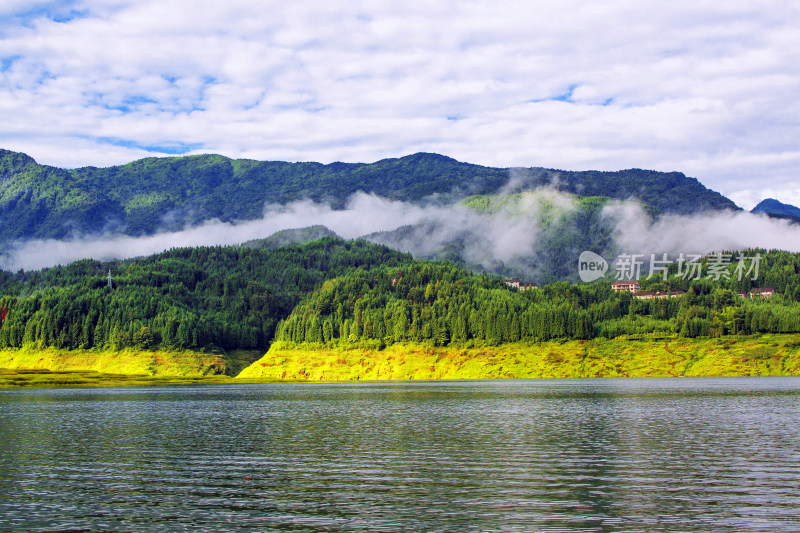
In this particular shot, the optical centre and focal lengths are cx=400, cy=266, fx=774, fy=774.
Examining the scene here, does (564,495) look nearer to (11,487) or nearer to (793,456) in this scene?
(793,456)

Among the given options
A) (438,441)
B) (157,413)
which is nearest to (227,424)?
(157,413)

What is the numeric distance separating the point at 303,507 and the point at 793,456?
123ft

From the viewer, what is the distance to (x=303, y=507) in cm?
4269

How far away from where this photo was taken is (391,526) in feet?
124

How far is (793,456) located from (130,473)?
1918 inches

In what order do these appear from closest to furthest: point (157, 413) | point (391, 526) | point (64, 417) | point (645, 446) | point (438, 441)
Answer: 1. point (391, 526)
2. point (645, 446)
3. point (438, 441)
4. point (64, 417)
5. point (157, 413)

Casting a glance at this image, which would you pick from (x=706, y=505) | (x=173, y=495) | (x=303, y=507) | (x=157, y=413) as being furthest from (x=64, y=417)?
(x=706, y=505)

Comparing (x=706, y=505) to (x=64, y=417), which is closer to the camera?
(x=706, y=505)

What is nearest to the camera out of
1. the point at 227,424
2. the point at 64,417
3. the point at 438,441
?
the point at 438,441

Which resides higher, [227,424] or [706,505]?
[706,505]

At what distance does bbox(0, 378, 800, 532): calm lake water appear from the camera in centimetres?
3941

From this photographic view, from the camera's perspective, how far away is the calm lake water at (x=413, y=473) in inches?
1551

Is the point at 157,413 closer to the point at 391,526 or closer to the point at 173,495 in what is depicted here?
the point at 173,495

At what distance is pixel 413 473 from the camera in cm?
5372
